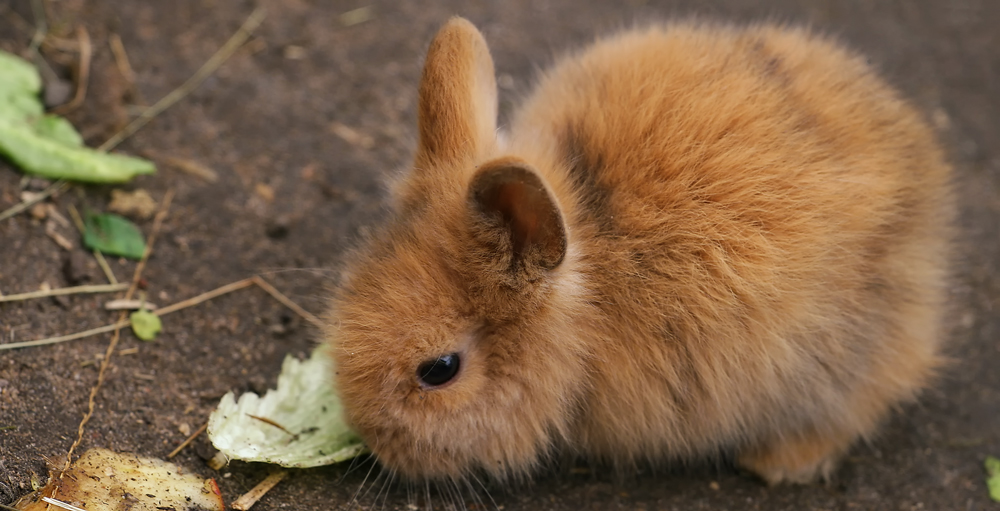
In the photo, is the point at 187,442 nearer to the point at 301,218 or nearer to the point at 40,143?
the point at 301,218

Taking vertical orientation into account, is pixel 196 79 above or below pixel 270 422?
above

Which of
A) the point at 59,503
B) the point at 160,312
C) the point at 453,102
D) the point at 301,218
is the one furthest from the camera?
the point at 301,218

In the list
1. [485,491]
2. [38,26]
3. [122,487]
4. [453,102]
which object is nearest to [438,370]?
[485,491]

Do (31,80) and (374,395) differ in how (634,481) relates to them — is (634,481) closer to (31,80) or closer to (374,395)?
(374,395)

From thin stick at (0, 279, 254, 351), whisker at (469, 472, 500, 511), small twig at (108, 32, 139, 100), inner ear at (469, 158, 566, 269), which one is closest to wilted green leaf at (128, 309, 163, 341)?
thin stick at (0, 279, 254, 351)

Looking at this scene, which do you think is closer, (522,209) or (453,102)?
(522,209)

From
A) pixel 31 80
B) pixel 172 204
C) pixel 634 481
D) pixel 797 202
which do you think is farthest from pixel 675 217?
pixel 31 80

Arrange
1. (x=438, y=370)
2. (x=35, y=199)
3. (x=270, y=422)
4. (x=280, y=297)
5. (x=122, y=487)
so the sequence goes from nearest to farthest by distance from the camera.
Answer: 1. (x=122, y=487)
2. (x=438, y=370)
3. (x=270, y=422)
4. (x=35, y=199)
5. (x=280, y=297)

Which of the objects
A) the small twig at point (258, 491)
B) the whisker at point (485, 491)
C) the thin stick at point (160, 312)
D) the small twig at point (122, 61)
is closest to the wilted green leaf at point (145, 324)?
the thin stick at point (160, 312)

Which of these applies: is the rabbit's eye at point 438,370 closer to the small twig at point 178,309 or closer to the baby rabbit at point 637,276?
the baby rabbit at point 637,276
